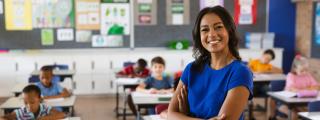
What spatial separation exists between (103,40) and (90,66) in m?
0.57

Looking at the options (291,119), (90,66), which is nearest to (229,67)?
(291,119)

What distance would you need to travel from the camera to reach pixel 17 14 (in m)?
7.20

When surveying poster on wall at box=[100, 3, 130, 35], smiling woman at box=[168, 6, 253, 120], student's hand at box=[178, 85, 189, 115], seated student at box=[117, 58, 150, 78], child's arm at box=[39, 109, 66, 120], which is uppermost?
poster on wall at box=[100, 3, 130, 35]

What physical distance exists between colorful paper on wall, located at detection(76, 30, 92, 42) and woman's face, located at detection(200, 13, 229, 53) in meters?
6.21

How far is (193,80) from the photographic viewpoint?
1499 mm

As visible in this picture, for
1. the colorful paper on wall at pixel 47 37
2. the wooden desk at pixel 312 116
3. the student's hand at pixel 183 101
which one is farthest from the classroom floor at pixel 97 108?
the student's hand at pixel 183 101

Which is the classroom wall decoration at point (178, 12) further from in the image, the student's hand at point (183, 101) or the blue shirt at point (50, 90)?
the student's hand at point (183, 101)

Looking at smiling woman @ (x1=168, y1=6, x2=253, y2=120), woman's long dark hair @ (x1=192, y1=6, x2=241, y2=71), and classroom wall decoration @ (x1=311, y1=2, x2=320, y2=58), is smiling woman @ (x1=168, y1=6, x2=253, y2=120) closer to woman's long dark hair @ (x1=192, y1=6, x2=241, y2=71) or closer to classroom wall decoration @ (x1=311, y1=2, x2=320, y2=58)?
woman's long dark hair @ (x1=192, y1=6, x2=241, y2=71)

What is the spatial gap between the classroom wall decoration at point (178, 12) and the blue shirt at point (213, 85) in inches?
246

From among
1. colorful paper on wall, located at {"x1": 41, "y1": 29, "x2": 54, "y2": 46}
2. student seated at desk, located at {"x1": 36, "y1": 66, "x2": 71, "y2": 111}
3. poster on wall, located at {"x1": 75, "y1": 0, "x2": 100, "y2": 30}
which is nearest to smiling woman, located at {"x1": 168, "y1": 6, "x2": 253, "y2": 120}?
student seated at desk, located at {"x1": 36, "y1": 66, "x2": 71, "y2": 111}

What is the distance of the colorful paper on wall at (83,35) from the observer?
7.45m

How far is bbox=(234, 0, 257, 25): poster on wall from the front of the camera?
7.90 m

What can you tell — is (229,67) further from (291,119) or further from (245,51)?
(245,51)

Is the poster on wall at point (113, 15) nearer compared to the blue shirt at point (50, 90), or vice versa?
the blue shirt at point (50, 90)
